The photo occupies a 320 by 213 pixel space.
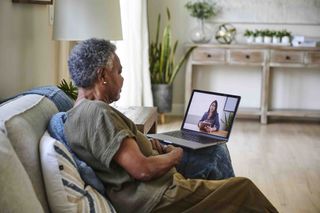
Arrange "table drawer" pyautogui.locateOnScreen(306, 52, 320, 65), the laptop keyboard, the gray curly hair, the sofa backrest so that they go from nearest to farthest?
1. the sofa backrest
2. the gray curly hair
3. the laptop keyboard
4. "table drawer" pyautogui.locateOnScreen(306, 52, 320, 65)

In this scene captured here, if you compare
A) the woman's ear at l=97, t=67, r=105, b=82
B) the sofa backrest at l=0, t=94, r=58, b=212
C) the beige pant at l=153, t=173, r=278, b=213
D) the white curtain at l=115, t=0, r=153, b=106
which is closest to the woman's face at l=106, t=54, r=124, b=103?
the woman's ear at l=97, t=67, r=105, b=82

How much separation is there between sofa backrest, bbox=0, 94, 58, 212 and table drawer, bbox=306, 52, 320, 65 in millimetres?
4483

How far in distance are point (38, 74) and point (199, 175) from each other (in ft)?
3.60

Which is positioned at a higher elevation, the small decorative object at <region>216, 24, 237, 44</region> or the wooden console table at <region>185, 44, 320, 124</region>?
the small decorative object at <region>216, 24, 237, 44</region>

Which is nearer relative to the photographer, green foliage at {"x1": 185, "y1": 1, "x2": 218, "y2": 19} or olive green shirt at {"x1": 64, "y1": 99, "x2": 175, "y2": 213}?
olive green shirt at {"x1": 64, "y1": 99, "x2": 175, "y2": 213}

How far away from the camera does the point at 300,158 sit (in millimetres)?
4488

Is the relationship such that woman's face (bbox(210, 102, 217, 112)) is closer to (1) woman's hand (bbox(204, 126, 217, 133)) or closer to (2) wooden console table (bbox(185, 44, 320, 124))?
(1) woman's hand (bbox(204, 126, 217, 133))

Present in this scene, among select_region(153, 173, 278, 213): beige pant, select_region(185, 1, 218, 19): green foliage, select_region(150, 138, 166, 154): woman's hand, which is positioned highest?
select_region(185, 1, 218, 19): green foliage

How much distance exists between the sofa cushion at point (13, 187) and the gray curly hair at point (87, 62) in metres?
0.68

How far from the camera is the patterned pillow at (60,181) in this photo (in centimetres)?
157

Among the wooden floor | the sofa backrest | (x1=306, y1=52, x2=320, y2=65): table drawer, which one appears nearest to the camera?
the sofa backrest

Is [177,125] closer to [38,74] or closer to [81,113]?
[38,74]

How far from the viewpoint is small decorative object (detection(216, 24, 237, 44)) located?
6.05 meters

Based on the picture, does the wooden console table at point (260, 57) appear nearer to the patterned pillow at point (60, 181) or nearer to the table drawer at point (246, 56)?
the table drawer at point (246, 56)
